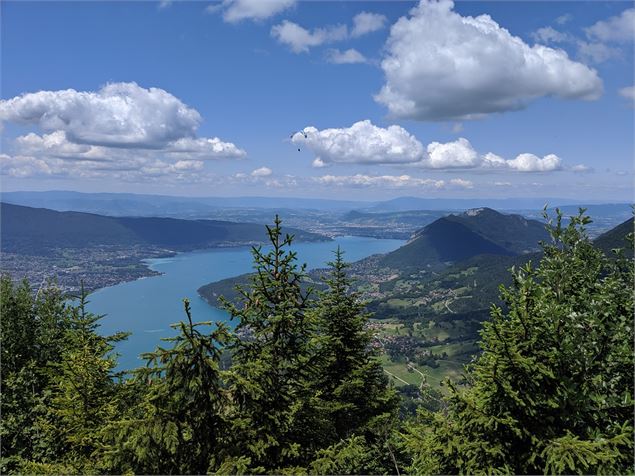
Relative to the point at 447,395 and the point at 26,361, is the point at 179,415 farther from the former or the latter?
the point at 26,361

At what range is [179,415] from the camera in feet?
31.2

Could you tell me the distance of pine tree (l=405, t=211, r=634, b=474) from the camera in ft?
29.3

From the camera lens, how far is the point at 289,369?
39.2 ft

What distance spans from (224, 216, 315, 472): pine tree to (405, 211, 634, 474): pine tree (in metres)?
3.86

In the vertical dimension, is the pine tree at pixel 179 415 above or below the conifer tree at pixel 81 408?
above

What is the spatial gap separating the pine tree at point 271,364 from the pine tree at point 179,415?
0.67 meters

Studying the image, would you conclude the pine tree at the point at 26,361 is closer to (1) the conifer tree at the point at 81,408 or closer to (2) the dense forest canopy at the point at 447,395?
(1) the conifer tree at the point at 81,408

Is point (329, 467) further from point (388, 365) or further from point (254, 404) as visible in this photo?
point (388, 365)

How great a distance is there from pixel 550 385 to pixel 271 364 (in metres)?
7.32

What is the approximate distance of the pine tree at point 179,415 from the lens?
8.92 m

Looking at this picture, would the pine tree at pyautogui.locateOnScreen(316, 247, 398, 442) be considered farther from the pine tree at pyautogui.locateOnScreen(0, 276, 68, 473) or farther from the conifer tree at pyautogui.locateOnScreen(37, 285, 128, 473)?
the pine tree at pyautogui.locateOnScreen(0, 276, 68, 473)

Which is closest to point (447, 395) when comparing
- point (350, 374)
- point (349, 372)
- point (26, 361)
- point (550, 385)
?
point (550, 385)

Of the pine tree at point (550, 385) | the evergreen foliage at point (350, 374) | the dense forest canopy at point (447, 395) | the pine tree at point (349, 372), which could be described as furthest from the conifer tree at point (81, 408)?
the pine tree at point (550, 385)

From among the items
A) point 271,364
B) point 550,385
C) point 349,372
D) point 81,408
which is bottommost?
point 81,408
